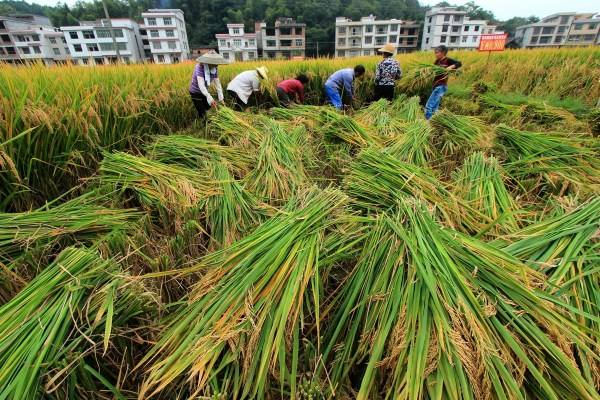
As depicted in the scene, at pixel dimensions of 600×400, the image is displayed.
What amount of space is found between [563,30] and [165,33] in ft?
184

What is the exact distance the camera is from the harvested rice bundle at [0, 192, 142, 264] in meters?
1.24

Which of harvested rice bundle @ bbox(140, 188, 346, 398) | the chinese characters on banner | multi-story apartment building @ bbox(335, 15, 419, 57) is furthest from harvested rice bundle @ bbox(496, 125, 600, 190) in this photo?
multi-story apartment building @ bbox(335, 15, 419, 57)

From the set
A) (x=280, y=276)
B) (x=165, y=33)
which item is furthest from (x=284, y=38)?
(x=280, y=276)

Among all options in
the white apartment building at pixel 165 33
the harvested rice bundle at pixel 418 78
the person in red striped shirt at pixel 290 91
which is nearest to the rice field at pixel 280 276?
→ the person in red striped shirt at pixel 290 91

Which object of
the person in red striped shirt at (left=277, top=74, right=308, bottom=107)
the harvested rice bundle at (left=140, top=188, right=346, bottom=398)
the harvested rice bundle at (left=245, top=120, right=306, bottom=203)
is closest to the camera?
the harvested rice bundle at (left=140, top=188, right=346, bottom=398)

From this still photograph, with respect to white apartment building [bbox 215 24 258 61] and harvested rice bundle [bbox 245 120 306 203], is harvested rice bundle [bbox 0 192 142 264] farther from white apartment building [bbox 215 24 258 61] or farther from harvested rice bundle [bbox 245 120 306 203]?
white apartment building [bbox 215 24 258 61]

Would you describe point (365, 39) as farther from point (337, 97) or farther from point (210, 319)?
point (210, 319)

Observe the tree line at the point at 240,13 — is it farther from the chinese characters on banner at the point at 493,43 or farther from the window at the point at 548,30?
the chinese characters on banner at the point at 493,43

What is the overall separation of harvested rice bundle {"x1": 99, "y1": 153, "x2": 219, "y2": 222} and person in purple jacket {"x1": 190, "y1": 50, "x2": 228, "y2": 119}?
68.4 inches

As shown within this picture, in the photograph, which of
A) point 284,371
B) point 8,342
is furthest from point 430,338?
point 8,342

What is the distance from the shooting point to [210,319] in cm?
97

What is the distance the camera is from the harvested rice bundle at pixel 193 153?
2.42 metres

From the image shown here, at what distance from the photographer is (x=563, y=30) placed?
40.0 meters

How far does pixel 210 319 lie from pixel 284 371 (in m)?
0.31
